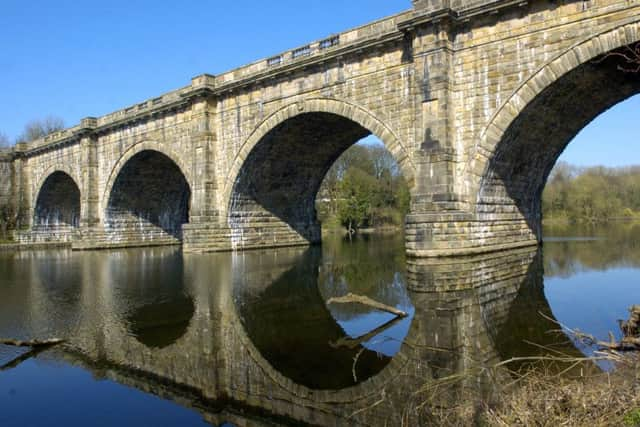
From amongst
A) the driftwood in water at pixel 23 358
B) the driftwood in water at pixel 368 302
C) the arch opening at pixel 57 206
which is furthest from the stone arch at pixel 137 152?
the driftwood in water at pixel 23 358

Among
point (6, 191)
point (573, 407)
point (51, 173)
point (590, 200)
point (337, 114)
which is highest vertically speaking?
point (51, 173)

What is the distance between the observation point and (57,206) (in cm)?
4519

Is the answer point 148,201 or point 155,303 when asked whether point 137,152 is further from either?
point 155,303

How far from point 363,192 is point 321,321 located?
41.8 metres

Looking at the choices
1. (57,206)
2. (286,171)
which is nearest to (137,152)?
(286,171)

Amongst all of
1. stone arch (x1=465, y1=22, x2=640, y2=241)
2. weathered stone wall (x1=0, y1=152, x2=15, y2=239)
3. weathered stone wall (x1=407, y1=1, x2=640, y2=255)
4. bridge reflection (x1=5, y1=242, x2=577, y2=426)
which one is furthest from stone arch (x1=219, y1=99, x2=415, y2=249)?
weathered stone wall (x1=0, y1=152, x2=15, y2=239)

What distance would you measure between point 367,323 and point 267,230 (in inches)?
781

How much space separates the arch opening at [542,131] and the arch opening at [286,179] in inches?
316

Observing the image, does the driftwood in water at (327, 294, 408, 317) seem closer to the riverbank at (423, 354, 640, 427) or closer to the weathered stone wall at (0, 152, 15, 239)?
the riverbank at (423, 354, 640, 427)

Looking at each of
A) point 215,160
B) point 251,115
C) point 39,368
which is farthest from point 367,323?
point 215,160

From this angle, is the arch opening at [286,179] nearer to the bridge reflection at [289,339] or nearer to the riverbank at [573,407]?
the bridge reflection at [289,339]

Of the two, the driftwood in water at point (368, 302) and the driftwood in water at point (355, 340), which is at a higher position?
the driftwood in water at point (368, 302)

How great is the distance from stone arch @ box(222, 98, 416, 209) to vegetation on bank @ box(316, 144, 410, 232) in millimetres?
25338

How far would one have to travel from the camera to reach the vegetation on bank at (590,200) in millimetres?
62781
